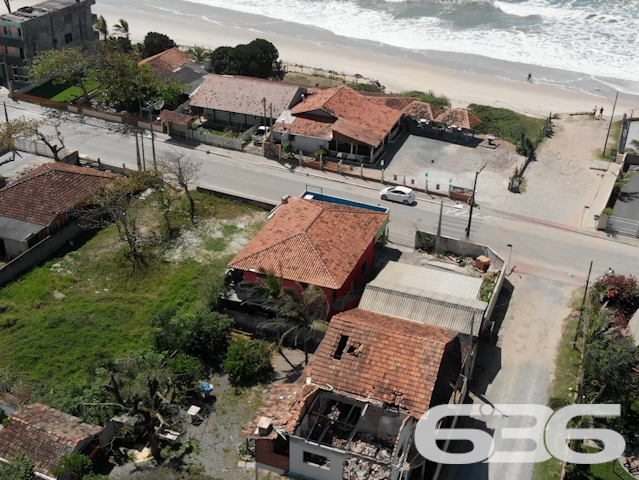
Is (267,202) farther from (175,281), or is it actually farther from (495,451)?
(495,451)

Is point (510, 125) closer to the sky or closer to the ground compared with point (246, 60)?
closer to the ground

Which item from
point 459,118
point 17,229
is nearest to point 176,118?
point 17,229

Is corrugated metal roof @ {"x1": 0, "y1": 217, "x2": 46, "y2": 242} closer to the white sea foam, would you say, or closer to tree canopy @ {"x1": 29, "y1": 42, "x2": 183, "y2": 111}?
tree canopy @ {"x1": 29, "y1": 42, "x2": 183, "y2": 111}

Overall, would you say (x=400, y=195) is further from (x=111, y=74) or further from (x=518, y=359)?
(x=111, y=74)

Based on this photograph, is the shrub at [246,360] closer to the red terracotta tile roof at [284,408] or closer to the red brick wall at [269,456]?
the red terracotta tile roof at [284,408]

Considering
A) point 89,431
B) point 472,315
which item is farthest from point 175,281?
point 472,315

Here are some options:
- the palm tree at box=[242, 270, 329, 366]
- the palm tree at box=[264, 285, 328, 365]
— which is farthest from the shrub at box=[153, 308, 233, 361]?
the palm tree at box=[264, 285, 328, 365]

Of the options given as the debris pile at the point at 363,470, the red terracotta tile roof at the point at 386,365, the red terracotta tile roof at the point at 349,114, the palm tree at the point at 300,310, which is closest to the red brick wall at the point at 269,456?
the debris pile at the point at 363,470
